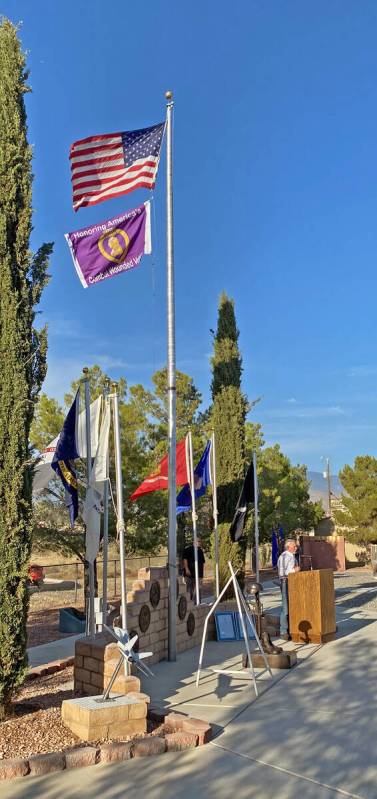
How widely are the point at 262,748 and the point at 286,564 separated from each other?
6175 mm

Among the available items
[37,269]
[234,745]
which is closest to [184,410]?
[37,269]

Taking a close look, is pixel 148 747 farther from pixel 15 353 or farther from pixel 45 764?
pixel 15 353

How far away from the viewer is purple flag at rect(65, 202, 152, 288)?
8.99m

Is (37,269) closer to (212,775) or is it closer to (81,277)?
(81,277)

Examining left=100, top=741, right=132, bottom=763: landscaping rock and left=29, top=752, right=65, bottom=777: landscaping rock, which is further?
left=100, top=741, right=132, bottom=763: landscaping rock

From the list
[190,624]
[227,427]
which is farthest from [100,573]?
[190,624]

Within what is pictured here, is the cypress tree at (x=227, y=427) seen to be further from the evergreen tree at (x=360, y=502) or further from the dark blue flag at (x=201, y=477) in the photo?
the evergreen tree at (x=360, y=502)

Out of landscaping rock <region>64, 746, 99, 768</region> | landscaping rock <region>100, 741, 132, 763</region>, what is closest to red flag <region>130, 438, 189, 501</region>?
landscaping rock <region>100, 741, 132, 763</region>

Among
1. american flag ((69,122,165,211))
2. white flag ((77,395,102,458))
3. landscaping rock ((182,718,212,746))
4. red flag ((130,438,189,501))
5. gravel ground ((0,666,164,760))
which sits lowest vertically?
gravel ground ((0,666,164,760))

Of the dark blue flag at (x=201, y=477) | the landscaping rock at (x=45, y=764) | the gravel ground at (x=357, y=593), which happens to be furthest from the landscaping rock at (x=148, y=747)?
the gravel ground at (x=357, y=593)

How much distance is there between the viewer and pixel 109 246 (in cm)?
906

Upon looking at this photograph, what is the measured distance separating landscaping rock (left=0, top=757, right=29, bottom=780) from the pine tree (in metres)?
1.32

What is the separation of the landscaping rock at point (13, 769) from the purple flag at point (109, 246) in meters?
5.85

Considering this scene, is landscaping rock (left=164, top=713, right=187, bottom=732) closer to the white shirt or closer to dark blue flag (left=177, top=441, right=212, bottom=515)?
the white shirt
